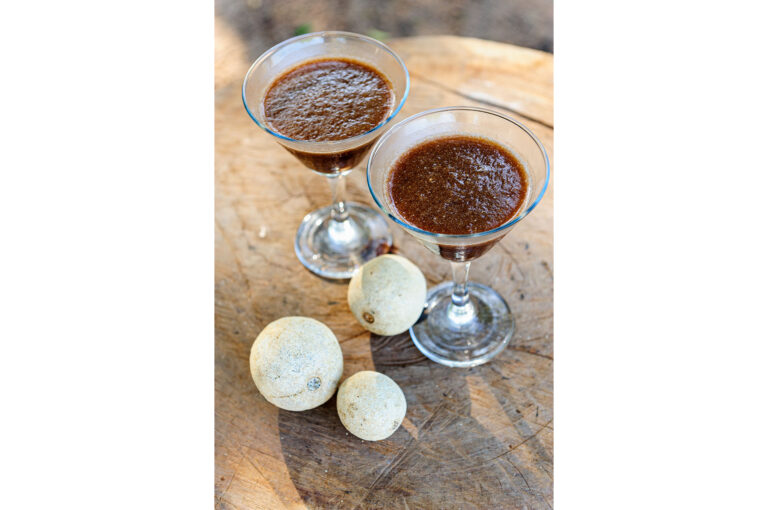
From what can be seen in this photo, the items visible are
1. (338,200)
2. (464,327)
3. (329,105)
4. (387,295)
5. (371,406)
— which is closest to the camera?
(371,406)

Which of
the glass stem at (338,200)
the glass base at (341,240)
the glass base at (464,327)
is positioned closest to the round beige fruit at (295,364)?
the glass base at (464,327)

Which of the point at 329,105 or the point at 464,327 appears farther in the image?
the point at 464,327

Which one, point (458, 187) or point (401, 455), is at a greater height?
point (458, 187)

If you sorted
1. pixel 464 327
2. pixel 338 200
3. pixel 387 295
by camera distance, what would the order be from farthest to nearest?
pixel 338 200 → pixel 464 327 → pixel 387 295

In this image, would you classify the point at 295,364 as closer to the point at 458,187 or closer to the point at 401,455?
the point at 401,455

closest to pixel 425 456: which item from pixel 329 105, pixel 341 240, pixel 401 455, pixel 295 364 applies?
pixel 401 455

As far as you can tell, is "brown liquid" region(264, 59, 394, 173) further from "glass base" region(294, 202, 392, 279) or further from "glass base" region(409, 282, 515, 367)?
"glass base" region(409, 282, 515, 367)

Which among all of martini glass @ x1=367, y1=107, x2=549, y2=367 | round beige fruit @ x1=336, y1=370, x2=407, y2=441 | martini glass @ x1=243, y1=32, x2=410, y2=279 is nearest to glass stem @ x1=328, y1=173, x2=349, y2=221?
martini glass @ x1=243, y1=32, x2=410, y2=279

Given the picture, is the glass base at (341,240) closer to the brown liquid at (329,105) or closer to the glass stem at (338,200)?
the glass stem at (338,200)
